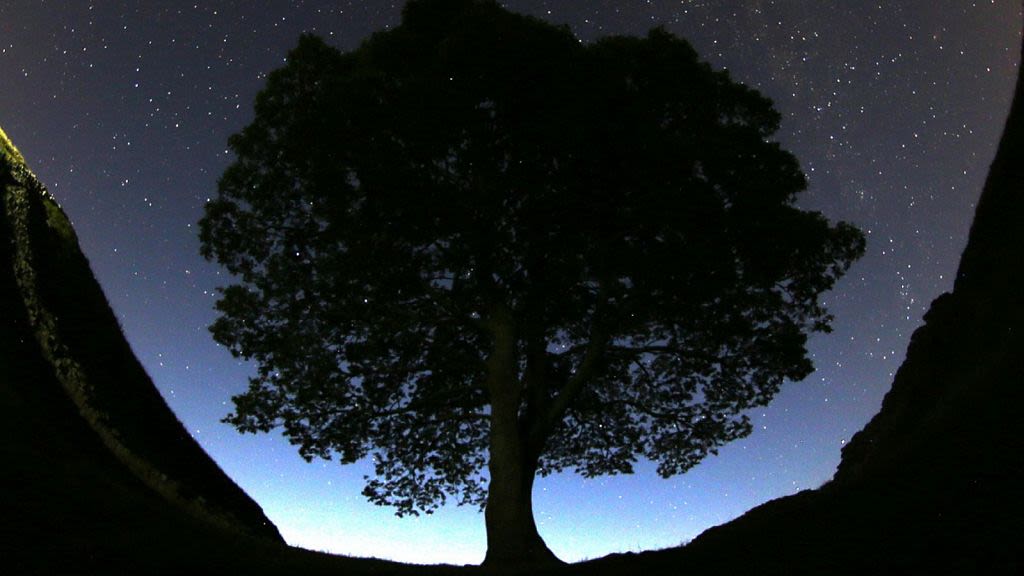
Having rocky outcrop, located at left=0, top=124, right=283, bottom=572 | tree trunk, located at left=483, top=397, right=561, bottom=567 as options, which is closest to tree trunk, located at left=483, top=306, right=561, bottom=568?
tree trunk, located at left=483, top=397, right=561, bottom=567

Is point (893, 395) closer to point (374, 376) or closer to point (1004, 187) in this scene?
point (1004, 187)

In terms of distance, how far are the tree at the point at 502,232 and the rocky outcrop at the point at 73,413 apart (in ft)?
11.1

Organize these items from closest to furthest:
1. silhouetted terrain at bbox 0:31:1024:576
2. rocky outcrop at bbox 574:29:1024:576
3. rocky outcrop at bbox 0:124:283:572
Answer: rocky outcrop at bbox 574:29:1024:576 → silhouetted terrain at bbox 0:31:1024:576 → rocky outcrop at bbox 0:124:283:572

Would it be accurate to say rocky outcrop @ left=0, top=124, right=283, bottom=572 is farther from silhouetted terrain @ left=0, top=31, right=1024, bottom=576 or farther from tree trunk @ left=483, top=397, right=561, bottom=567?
tree trunk @ left=483, top=397, right=561, bottom=567

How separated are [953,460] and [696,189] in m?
8.13

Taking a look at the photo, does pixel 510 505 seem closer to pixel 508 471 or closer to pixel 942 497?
pixel 508 471

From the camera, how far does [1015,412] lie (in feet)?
32.2

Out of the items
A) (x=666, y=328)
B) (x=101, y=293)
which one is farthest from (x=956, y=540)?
(x=101, y=293)

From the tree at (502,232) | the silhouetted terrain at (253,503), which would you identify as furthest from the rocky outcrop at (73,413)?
the tree at (502,232)

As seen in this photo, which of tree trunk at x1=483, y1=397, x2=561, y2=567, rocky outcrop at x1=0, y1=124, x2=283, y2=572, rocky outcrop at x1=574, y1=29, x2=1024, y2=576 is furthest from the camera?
tree trunk at x1=483, y1=397, x2=561, y2=567

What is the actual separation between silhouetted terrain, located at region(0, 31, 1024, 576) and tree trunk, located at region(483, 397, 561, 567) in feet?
4.95

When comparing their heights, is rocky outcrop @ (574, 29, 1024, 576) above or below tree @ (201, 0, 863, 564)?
below

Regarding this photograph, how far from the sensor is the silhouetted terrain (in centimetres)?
809

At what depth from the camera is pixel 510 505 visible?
15578 mm
